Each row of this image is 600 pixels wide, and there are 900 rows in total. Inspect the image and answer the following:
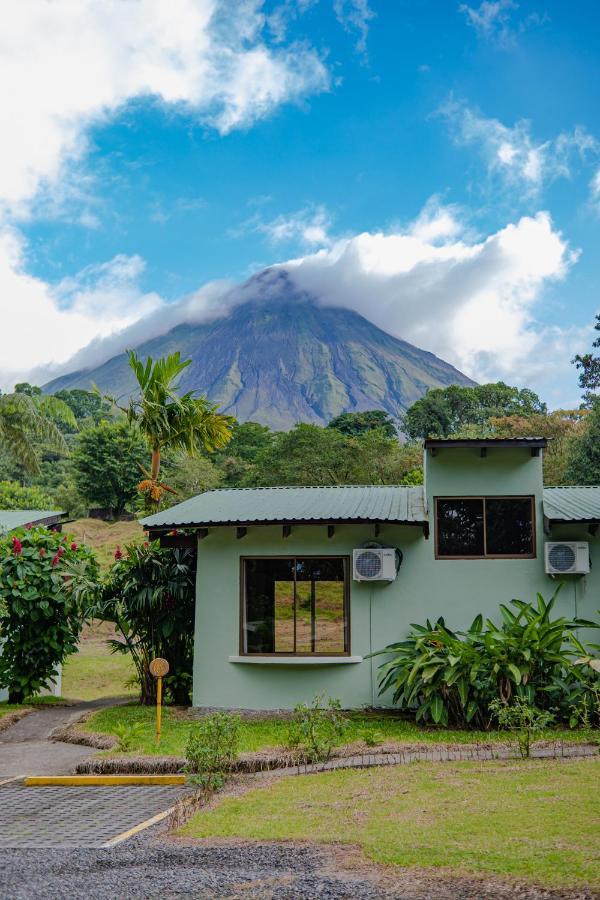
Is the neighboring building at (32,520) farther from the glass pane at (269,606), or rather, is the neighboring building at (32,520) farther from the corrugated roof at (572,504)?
the corrugated roof at (572,504)

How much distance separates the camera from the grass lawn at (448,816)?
460 cm

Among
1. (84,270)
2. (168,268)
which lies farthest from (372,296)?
(84,270)

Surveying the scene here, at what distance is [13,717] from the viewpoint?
1201 cm

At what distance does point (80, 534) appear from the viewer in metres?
37.8

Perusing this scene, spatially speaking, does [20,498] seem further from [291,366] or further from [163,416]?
[291,366]

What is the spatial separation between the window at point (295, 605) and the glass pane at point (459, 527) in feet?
4.83

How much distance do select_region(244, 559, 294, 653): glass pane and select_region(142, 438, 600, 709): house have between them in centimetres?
2

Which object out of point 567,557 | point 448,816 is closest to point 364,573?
point 567,557

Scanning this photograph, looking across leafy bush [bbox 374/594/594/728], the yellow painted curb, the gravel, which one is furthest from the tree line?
the gravel

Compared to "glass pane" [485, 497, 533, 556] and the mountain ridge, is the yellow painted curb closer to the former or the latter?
"glass pane" [485, 497, 533, 556]

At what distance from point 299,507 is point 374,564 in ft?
4.74

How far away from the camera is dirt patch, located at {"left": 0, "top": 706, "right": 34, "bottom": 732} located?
1162 cm

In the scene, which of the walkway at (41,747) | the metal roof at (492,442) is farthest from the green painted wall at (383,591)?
the walkway at (41,747)

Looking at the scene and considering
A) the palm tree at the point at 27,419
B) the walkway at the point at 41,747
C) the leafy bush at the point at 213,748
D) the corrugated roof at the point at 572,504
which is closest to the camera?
the leafy bush at the point at 213,748
